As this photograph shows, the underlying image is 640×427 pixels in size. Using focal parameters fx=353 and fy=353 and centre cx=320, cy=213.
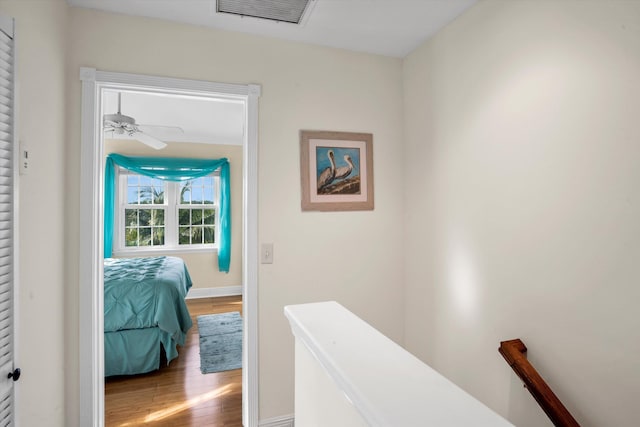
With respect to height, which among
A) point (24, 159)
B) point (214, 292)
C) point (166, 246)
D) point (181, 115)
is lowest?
point (214, 292)

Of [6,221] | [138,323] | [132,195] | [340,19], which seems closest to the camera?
[6,221]

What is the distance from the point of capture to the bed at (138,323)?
2.93m

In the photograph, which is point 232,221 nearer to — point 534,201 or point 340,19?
point 340,19

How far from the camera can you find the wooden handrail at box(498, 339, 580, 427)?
1322 mm

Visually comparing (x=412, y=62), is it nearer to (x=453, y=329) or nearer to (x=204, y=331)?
(x=453, y=329)

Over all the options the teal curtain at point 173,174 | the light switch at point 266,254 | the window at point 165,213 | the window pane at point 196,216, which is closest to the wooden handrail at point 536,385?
the light switch at point 266,254

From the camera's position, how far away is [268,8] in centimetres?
184

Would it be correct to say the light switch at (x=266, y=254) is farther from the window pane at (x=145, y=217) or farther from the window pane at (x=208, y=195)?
the window pane at (x=145, y=217)

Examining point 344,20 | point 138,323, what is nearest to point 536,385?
point 344,20

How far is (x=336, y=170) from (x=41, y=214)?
1.58 metres

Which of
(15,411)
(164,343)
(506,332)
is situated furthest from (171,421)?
(506,332)

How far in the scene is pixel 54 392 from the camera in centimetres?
166

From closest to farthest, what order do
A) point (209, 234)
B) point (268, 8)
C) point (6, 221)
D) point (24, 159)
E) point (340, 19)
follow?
point (6, 221) < point (24, 159) < point (268, 8) < point (340, 19) < point (209, 234)

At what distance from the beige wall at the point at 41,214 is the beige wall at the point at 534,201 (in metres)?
2.02
